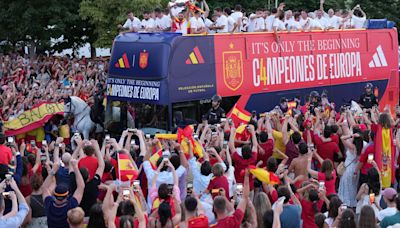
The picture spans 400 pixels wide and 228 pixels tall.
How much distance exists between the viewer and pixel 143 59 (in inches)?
627

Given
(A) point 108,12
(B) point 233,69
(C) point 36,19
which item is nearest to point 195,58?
(B) point 233,69

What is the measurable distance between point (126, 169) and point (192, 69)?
673cm

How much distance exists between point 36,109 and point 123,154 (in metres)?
7.14

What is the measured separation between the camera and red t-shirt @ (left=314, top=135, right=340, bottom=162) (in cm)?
1223

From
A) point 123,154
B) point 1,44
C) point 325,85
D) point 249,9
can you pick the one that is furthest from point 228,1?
point 123,154

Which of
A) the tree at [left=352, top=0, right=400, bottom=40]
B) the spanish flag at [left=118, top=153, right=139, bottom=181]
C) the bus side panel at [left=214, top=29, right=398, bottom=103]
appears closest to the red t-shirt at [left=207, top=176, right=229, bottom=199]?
the spanish flag at [left=118, top=153, right=139, bottom=181]

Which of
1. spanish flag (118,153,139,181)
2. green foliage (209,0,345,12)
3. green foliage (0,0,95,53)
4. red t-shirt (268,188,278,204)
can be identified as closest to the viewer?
red t-shirt (268,188,278,204)

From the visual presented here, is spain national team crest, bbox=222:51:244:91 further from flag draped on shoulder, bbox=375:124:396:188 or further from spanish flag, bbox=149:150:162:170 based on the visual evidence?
spanish flag, bbox=149:150:162:170

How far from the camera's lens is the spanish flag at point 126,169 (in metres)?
9.70

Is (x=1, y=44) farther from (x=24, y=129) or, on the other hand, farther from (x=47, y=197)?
(x=47, y=197)

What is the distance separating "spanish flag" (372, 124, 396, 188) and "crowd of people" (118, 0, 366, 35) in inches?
238

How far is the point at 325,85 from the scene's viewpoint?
1998 cm

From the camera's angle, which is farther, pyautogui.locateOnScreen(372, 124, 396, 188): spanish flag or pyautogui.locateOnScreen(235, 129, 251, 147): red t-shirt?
pyautogui.locateOnScreen(235, 129, 251, 147): red t-shirt

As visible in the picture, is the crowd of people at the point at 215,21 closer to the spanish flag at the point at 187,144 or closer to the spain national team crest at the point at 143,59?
the spain national team crest at the point at 143,59
